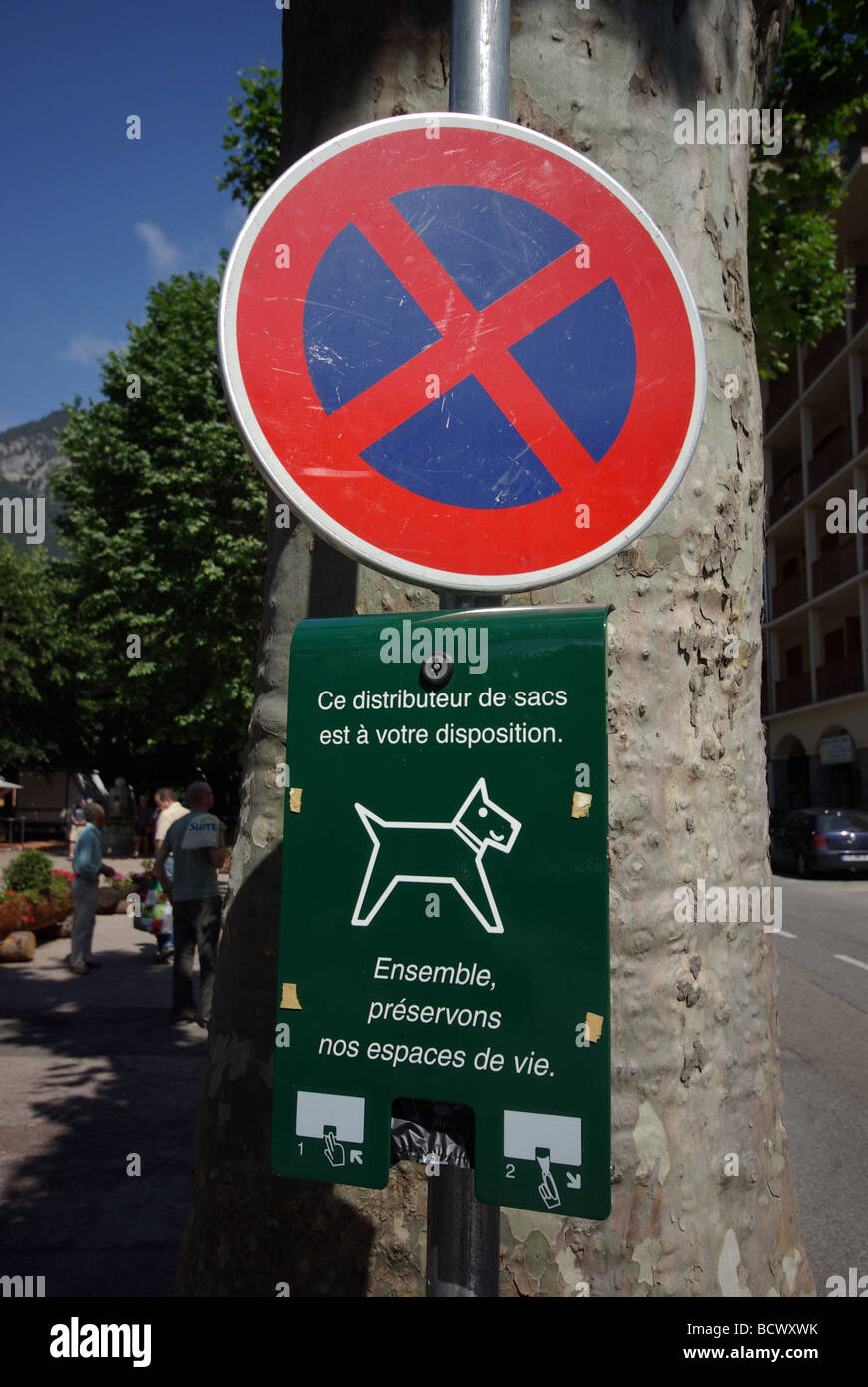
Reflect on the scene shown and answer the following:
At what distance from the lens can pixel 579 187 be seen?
1.62 m

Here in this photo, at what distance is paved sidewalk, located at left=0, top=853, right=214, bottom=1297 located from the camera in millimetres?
3805

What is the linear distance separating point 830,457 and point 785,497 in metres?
5.18

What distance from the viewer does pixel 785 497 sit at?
37656 mm

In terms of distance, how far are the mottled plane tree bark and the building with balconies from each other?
27.0 meters

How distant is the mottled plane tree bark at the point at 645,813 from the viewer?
6.10ft

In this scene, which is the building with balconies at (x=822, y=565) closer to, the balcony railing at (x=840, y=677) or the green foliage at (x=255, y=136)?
the balcony railing at (x=840, y=677)

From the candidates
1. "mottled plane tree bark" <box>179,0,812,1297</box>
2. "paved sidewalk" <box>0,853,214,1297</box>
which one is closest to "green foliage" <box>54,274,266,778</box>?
"paved sidewalk" <box>0,853,214,1297</box>

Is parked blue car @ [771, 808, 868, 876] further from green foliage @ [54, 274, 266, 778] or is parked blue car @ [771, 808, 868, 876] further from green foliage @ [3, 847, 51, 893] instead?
green foliage @ [3, 847, 51, 893]

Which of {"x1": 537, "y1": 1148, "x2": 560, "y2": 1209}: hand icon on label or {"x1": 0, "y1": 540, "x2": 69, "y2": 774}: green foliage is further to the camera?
{"x1": 0, "y1": 540, "x2": 69, "y2": 774}: green foliage

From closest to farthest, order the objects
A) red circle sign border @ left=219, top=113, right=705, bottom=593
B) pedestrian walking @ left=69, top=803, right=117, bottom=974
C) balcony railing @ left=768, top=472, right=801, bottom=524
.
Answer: red circle sign border @ left=219, top=113, right=705, bottom=593
pedestrian walking @ left=69, top=803, right=117, bottom=974
balcony railing @ left=768, top=472, right=801, bottom=524

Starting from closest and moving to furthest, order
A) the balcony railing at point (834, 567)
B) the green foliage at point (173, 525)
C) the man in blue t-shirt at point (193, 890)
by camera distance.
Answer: the man in blue t-shirt at point (193, 890)
the green foliage at point (173, 525)
the balcony railing at point (834, 567)

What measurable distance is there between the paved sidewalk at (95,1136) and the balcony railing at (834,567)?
27.7m

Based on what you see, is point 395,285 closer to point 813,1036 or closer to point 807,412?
point 813,1036

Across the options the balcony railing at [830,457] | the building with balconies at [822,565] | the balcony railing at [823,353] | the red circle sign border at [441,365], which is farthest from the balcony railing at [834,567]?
the red circle sign border at [441,365]
